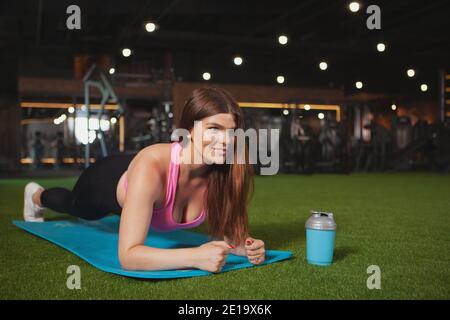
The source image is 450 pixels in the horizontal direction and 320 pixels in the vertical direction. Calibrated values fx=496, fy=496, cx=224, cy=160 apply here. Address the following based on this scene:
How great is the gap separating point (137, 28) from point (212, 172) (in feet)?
27.4

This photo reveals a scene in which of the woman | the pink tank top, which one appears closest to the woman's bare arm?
the woman

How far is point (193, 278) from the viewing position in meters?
1.62

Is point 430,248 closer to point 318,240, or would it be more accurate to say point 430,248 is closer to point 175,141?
point 318,240

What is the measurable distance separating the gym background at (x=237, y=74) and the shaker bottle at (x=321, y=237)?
5371mm

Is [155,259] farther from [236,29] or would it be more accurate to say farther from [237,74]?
[237,74]

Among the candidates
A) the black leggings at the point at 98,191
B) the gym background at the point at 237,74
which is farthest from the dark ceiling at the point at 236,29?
the black leggings at the point at 98,191

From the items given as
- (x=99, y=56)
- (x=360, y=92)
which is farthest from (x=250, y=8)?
(x=360, y=92)

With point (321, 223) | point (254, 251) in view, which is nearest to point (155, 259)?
point (254, 251)

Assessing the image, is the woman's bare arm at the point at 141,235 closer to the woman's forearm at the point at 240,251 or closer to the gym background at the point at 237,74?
the woman's forearm at the point at 240,251

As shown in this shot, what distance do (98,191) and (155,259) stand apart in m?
0.76

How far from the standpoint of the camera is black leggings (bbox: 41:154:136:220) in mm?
2186

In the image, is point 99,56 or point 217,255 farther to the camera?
point 99,56

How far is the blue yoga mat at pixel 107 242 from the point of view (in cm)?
166
